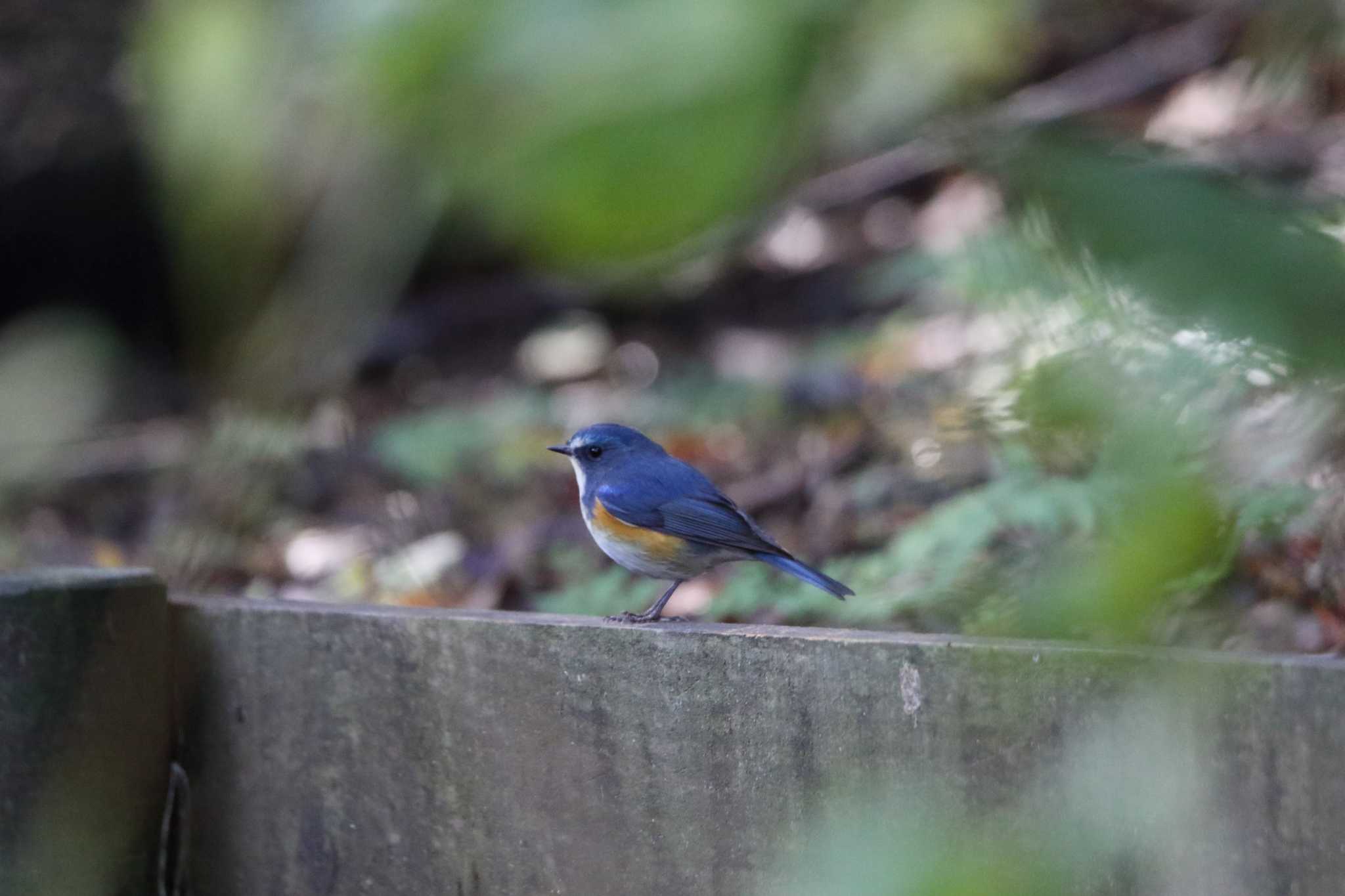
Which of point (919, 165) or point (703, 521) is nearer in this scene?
point (919, 165)

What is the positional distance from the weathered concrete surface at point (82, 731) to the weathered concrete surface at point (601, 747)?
12 cm

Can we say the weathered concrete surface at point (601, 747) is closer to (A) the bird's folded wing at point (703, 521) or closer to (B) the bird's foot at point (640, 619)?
(B) the bird's foot at point (640, 619)

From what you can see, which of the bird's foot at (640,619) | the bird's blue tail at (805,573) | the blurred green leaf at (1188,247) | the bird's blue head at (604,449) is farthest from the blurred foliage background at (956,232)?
the bird's blue head at (604,449)

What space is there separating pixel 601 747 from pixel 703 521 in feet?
2.84

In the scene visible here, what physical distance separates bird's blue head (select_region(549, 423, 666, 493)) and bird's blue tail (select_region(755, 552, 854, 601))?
1.79 feet

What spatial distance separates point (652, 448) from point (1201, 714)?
2.45 m

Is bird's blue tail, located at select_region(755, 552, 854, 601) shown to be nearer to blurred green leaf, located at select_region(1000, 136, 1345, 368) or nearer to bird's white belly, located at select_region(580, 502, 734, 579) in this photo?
bird's white belly, located at select_region(580, 502, 734, 579)

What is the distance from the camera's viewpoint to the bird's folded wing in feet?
10.9

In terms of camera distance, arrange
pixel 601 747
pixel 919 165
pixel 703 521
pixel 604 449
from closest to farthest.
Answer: pixel 919 165, pixel 601 747, pixel 703 521, pixel 604 449

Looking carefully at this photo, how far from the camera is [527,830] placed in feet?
8.93

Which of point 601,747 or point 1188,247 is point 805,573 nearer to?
point 601,747

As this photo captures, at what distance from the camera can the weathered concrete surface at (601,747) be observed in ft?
6.08

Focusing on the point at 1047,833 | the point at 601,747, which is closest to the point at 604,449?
the point at 601,747

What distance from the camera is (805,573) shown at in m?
3.12
